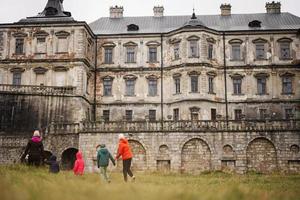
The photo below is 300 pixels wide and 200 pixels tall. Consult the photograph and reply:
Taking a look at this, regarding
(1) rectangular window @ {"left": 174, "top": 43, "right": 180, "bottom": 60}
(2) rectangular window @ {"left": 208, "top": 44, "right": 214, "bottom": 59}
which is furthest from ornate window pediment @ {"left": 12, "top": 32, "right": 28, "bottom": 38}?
(2) rectangular window @ {"left": 208, "top": 44, "right": 214, "bottom": 59}

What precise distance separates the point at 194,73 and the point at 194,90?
5.45ft

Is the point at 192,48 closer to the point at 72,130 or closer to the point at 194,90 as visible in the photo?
the point at 194,90

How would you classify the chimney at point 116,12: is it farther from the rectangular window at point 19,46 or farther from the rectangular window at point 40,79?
the rectangular window at point 40,79

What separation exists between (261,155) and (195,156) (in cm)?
458

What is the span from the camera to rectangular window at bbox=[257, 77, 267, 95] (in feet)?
131

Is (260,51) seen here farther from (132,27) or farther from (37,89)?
(37,89)

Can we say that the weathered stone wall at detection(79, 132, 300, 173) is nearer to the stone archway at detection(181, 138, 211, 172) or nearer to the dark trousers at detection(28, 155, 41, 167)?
the stone archway at detection(181, 138, 211, 172)

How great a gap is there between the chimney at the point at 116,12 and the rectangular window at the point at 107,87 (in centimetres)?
909

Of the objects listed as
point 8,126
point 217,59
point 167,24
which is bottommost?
point 8,126

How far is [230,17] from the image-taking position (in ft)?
146

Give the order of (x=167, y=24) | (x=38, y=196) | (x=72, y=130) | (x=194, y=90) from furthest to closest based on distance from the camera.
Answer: (x=167, y=24) < (x=194, y=90) < (x=72, y=130) < (x=38, y=196)

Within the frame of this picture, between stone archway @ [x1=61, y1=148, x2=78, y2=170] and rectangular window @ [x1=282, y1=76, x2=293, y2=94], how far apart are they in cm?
2126

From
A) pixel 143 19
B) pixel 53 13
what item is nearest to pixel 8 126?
pixel 53 13

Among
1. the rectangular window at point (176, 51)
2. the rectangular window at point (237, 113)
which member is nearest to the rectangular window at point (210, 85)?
the rectangular window at point (237, 113)
